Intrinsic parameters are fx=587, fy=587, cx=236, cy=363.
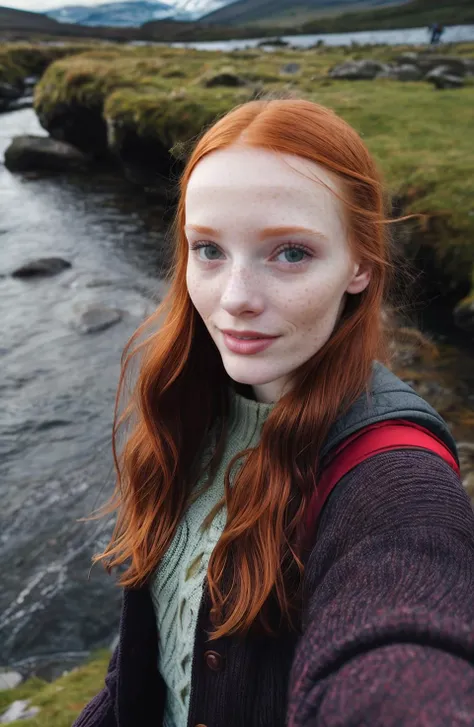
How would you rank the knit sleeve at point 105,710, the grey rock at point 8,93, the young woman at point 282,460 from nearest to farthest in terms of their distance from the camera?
the young woman at point 282,460
the knit sleeve at point 105,710
the grey rock at point 8,93

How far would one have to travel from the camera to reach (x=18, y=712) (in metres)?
3.89

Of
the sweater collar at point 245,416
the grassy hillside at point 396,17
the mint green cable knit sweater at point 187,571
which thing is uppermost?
the grassy hillside at point 396,17

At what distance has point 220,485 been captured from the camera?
6.65 ft

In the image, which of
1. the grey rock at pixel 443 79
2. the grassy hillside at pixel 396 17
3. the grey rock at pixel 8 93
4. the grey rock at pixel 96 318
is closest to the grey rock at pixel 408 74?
the grey rock at pixel 443 79

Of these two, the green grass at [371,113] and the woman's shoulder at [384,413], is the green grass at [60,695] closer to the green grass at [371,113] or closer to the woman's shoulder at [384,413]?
the woman's shoulder at [384,413]

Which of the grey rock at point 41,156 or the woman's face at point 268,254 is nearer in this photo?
the woman's face at point 268,254

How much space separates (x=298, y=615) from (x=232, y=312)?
88 centimetres

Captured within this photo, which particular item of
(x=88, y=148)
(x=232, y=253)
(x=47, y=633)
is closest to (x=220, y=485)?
(x=232, y=253)

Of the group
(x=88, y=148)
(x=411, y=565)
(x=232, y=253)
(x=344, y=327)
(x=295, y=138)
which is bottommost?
(x=88, y=148)

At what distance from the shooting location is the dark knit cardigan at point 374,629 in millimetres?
906

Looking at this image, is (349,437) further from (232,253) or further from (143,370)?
(143,370)

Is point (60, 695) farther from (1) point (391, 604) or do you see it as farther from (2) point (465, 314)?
(2) point (465, 314)

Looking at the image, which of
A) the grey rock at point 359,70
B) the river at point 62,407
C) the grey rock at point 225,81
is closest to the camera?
the river at point 62,407

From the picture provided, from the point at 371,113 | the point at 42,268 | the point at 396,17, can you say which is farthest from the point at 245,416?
the point at 396,17
